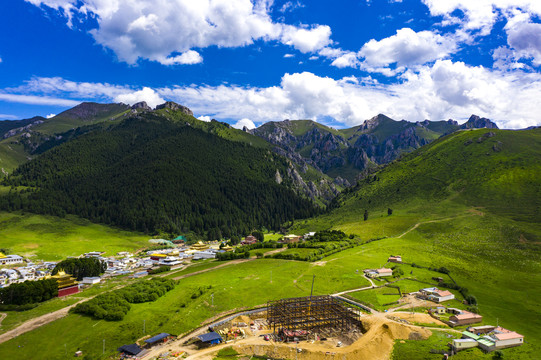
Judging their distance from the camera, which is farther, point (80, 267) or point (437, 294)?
point (80, 267)

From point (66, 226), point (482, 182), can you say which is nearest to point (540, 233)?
point (482, 182)

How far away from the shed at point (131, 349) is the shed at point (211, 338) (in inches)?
423

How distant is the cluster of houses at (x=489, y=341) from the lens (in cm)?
5206

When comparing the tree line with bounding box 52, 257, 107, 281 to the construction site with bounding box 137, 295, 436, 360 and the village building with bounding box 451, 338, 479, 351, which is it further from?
the village building with bounding box 451, 338, 479, 351

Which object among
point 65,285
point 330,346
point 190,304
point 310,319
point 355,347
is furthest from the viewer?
point 65,285

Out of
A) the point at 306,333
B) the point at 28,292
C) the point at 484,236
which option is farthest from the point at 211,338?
the point at 484,236

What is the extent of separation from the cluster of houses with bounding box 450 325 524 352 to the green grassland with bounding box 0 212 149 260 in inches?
5851

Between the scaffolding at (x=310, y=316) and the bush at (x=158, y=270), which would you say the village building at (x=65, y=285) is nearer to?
the bush at (x=158, y=270)

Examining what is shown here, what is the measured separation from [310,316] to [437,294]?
1372 inches

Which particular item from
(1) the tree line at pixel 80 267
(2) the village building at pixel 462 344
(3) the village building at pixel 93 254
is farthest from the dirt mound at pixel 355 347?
(3) the village building at pixel 93 254

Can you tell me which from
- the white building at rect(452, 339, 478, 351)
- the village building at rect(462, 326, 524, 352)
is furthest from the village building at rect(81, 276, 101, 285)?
the village building at rect(462, 326, 524, 352)

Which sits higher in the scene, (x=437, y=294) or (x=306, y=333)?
(x=437, y=294)

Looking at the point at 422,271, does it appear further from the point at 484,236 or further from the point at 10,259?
the point at 10,259

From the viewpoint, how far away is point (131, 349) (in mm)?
52875
